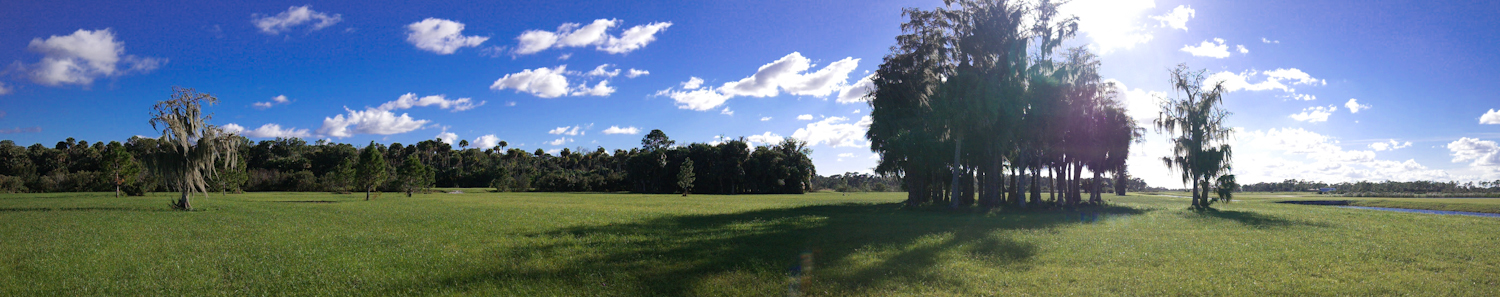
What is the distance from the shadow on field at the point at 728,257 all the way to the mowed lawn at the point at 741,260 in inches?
2.5

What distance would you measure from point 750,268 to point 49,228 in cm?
2467

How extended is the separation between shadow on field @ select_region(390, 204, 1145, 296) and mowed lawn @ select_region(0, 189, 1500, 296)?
0.06m

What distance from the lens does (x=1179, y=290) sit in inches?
349

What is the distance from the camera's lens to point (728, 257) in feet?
40.4

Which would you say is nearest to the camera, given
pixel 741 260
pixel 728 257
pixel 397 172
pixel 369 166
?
pixel 741 260

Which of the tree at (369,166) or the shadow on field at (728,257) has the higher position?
the tree at (369,166)

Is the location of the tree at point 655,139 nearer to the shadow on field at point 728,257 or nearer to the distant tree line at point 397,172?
the distant tree line at point 397,172

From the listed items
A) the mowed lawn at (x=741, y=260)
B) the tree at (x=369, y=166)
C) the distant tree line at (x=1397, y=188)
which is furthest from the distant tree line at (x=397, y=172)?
the distant tree line at (x=1397, y=188)

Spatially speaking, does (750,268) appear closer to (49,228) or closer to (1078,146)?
(49,228)

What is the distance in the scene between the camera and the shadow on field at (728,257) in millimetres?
9641

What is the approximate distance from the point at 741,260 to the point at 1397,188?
508 ft

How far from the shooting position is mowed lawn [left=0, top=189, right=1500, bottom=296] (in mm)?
9258

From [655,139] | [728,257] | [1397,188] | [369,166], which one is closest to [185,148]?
[369,166]

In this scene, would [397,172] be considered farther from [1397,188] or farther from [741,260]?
[1397,188]
